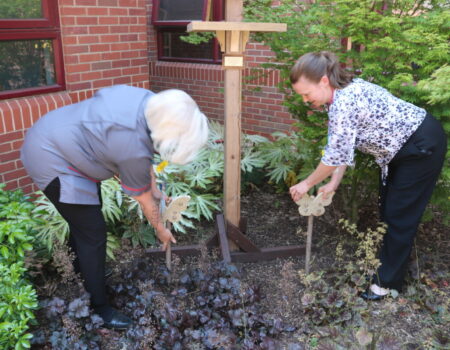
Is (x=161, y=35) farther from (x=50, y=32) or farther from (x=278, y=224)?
(x=278, y=224)

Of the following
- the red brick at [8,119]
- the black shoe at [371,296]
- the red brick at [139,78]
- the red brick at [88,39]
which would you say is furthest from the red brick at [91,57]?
the black shoe at [371,296]

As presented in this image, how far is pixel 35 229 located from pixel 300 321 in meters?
2.13

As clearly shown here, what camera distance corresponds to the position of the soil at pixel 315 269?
2.83 m

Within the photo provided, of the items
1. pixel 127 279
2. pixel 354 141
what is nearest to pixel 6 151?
pixel 127 279

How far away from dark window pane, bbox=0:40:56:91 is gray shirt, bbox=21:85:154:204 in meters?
1.83

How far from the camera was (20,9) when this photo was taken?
395 cm

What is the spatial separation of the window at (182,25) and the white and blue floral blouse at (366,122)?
4.24 metres

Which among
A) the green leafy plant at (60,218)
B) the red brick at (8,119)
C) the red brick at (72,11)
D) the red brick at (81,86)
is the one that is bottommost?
the green leafy plant at (60,218)

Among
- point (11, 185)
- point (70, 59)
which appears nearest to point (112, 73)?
point (70, 59)

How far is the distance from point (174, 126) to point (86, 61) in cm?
278

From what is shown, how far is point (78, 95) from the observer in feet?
14.6

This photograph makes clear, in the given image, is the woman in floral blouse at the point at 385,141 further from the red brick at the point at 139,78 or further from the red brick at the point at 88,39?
the red brick at the point at 139,78

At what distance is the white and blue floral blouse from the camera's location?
8.63 feet

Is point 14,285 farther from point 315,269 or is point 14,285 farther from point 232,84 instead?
point 315,269
